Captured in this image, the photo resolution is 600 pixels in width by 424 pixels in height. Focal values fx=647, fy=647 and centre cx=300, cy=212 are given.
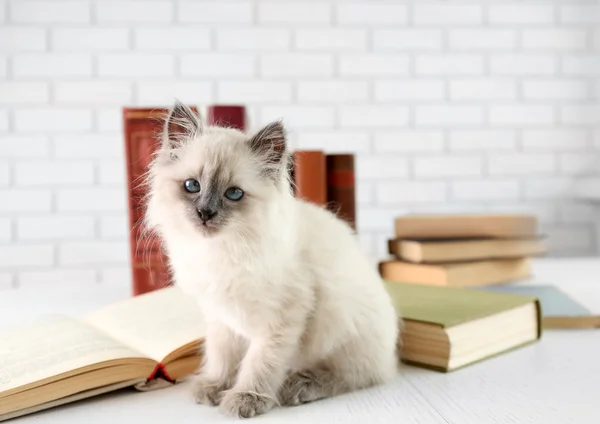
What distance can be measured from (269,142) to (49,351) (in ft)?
1.42

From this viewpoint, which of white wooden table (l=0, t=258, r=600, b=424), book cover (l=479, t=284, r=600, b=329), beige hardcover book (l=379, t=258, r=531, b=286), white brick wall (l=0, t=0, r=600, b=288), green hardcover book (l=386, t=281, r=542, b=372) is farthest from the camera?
white brick wall (l=0, t=0, r=600, b=288)

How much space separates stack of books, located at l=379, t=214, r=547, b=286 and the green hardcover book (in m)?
0.40

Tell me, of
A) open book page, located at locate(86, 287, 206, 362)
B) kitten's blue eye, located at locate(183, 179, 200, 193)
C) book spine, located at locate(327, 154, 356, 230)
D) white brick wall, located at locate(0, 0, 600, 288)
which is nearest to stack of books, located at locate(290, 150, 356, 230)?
book spine, located at locate(327, 154, 356, 230)

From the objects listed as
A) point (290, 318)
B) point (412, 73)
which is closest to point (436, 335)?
point (290, 318)

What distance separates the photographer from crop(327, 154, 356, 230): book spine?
1.50 metres

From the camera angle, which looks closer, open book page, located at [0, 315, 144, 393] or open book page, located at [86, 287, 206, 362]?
open book page, located at [0, 315, 144, 393]

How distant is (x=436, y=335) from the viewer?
3.33 feet

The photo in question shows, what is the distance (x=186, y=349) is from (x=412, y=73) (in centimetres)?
174

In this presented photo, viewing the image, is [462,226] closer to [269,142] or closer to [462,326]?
[462,326]

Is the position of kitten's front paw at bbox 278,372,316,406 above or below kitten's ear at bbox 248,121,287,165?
below

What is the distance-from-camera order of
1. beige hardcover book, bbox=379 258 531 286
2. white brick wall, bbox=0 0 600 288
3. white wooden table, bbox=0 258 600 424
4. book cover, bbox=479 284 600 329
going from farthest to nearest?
white brick wall, bbox=0 0 600 288
beige hardcover book, bbox=379 258 531 286
book cover, bbox=479 284 600 329
white wooden table, bbox=0 258 600 424

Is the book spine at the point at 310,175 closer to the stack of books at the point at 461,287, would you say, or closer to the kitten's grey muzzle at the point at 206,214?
the stack of books at the point at 461,287

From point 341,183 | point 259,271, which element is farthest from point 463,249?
point 259,271

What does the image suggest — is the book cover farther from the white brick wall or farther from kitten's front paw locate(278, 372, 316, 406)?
the white brick wall
